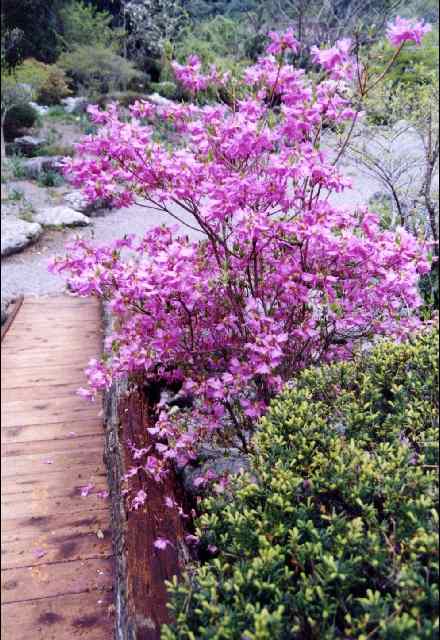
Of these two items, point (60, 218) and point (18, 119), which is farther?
point (18, 119)

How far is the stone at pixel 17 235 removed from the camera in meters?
7.13

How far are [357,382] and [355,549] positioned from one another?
0.63 m

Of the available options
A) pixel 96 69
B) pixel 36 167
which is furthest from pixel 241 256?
pixel 96 69

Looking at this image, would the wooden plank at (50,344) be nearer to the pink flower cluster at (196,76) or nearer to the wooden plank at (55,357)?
the wooden plank at (55,357)

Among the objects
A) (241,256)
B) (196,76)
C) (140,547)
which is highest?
(196,76)

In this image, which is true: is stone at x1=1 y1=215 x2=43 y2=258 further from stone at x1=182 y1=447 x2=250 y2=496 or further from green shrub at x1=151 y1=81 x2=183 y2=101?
green shrub at x1=151 y1=81 x2=183 y2=101

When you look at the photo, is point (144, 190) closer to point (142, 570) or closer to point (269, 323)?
point (269, 323)

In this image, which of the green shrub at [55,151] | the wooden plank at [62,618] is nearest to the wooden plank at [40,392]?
the wooden plank at [62,618]

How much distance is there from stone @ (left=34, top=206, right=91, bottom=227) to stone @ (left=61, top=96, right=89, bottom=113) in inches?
250

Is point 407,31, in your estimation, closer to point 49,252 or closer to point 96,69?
point 49,252

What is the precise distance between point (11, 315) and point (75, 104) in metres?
10.6

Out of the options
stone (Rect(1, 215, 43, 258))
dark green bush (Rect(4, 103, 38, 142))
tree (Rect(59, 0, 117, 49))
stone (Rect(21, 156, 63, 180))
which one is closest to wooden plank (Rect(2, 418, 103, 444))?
stone (Rect(1, 215, 43, 258))

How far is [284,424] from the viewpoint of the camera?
1.46 metres

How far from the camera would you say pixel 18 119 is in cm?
1208
